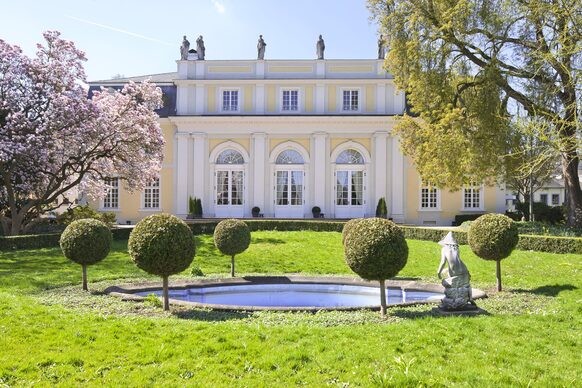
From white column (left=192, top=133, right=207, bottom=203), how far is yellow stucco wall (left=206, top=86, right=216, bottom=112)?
86.5 inches

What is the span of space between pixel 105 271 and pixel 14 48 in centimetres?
1152

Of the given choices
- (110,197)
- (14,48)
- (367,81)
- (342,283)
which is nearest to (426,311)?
(342,283)

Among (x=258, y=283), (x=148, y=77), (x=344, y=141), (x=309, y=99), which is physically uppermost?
(x=148, y=77)

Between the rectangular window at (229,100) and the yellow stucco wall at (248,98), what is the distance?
723 millimetres

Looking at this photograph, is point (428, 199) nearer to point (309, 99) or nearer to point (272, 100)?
point (309, 99)

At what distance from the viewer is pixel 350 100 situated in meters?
34.2

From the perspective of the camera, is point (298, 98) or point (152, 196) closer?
point (298, 98)

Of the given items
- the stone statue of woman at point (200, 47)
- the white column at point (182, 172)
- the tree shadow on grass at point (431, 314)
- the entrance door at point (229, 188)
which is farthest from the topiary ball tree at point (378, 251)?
the stone statue of woman at point (200, 47)

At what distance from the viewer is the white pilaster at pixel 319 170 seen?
3303 centimetres

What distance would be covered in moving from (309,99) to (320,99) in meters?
0.79

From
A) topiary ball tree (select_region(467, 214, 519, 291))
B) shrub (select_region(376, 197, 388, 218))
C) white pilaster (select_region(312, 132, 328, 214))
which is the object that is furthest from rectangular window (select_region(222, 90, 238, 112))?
topiary ball tree (select_region(467, 214, 519, 291))

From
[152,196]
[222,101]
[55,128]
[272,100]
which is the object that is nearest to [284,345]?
[55,128]

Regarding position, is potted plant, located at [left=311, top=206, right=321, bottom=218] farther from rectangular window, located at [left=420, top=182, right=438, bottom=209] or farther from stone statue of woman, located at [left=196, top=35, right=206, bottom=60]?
stone statue of woman, located at [left=196, top=35, right=206, bottom=60]

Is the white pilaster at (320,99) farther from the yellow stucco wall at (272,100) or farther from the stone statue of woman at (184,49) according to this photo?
the stone statue of woman at (184,49)
